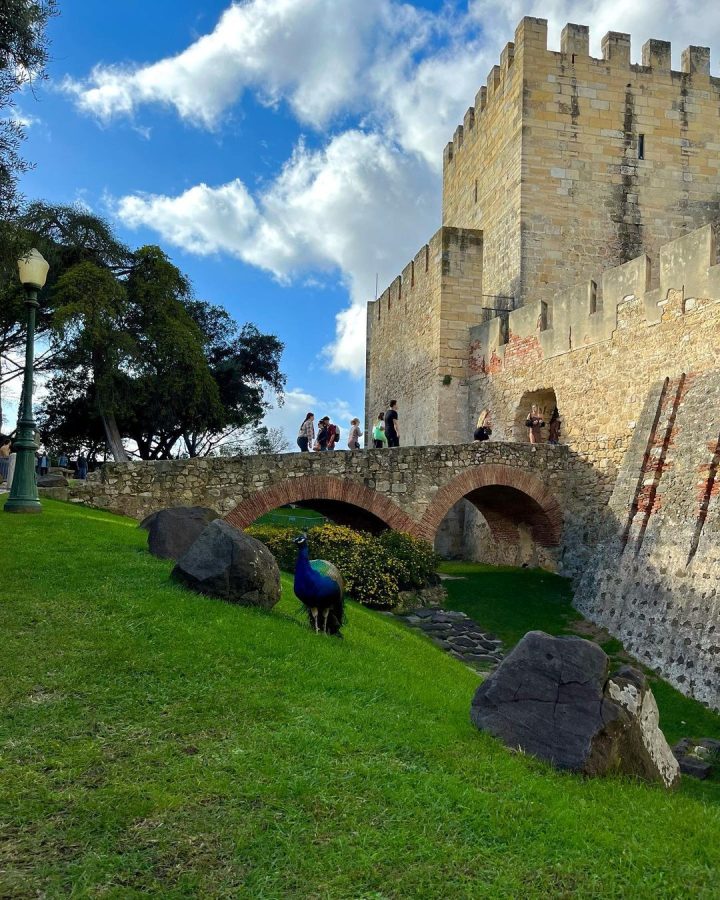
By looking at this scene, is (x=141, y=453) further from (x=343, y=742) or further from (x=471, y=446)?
(x=343, y=742)

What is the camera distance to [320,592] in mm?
6816

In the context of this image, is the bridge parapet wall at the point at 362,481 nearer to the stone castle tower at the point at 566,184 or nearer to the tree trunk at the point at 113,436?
the stone castle tower at the point at 566,184

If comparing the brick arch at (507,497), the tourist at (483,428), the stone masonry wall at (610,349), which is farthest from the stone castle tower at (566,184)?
the brick arch at (507,497)

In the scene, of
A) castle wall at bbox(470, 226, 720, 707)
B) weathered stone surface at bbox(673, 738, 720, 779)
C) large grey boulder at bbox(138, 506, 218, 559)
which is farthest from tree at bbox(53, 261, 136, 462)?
weathered stone surface at bbox(673, 738, 720, 779)

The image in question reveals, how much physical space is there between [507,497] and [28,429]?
34.1 ft

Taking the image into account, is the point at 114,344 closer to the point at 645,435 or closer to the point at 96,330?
the point at 96,330

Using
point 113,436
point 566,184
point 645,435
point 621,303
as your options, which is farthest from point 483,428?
point 113,436

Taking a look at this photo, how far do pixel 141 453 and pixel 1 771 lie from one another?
25.9 meters

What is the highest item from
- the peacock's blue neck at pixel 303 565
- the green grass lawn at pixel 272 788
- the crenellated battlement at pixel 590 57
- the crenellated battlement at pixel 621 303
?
the crenellated battlement at pixel 590 57

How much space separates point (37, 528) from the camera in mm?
9938

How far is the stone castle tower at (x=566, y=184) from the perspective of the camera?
2097 cm

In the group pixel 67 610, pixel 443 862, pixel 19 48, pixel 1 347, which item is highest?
pixel 19 48

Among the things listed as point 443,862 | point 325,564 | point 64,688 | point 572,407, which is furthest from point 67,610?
point 572,407

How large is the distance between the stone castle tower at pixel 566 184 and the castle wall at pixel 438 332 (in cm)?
4
